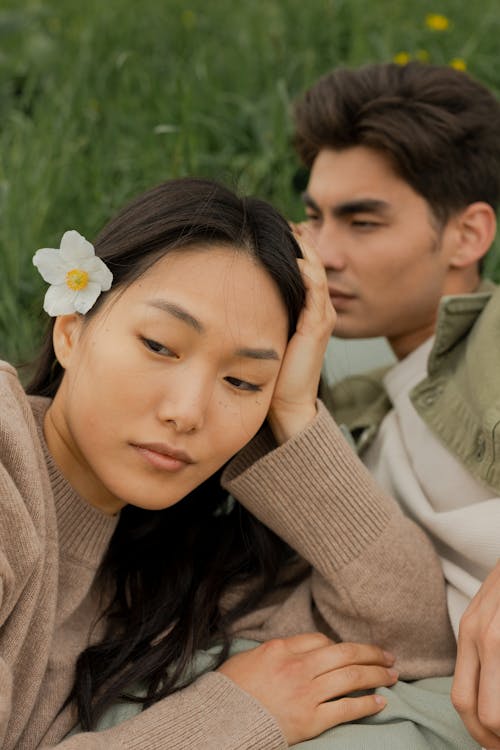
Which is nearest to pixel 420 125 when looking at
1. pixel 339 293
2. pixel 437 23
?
pixel 339 293

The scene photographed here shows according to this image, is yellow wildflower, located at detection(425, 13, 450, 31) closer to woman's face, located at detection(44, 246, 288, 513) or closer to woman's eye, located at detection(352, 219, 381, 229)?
woman's eye, located at detection(352, 219, 381, 229)

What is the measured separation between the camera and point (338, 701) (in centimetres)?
217

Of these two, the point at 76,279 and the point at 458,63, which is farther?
the point at 458,63

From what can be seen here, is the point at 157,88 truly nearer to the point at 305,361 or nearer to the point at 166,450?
the point at 305,361

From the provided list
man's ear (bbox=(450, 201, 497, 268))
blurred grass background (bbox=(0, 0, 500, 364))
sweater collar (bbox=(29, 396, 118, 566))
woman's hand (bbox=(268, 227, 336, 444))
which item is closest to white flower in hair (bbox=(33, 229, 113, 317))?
sweater collar (bbox=(29, 396, 118, 566))

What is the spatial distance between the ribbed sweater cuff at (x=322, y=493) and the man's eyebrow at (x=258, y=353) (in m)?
0.25

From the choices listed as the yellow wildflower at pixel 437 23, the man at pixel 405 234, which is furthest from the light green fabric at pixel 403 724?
the yellow wildflower at pixel 437 23

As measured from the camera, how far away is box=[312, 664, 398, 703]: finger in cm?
218

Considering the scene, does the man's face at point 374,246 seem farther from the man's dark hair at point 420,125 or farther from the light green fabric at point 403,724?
the light green fabric at point 403,724

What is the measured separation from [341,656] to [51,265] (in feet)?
3.46

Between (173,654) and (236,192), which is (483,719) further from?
(236,192)

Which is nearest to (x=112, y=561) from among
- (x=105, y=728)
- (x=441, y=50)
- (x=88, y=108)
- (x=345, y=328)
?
(x=105, y=728)

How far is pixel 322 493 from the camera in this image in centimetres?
233

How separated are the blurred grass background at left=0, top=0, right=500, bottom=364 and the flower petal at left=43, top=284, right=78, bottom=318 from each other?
1333 millimetres
